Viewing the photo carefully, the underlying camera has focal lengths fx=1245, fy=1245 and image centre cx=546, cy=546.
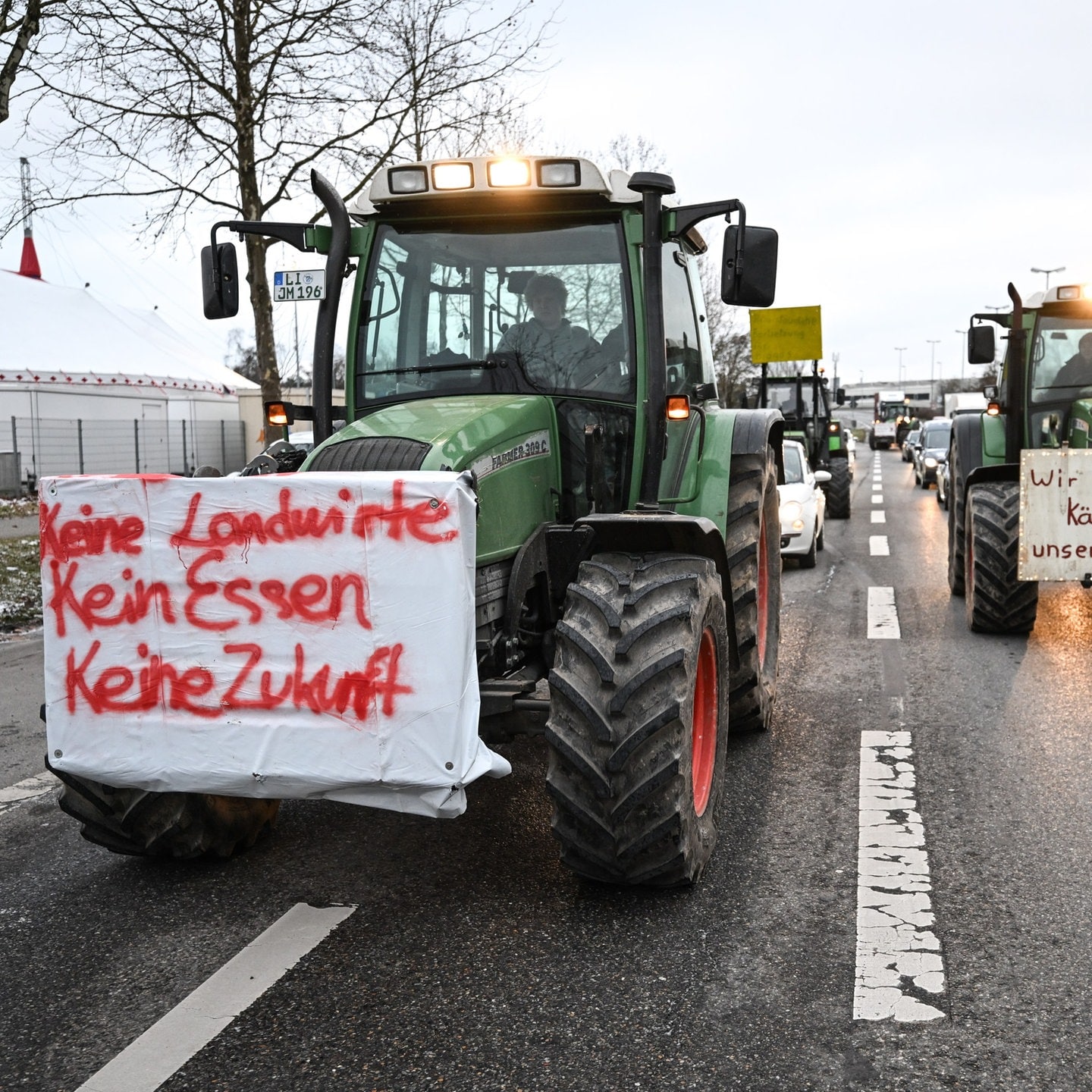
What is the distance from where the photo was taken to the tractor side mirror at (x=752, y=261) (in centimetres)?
506

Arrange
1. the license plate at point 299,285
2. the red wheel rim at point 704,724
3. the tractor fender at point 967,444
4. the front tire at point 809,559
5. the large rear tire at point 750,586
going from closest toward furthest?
1. the red wheel rim at point 704,724
2. the license plate at point 299,285
3. the large rear tire at point 750,586
4. the tractor fender at point 967,444
5. the front tire at point 809,559

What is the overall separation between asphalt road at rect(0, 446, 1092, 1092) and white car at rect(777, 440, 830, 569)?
7769 mm

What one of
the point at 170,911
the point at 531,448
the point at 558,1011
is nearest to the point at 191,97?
the point at 531,448

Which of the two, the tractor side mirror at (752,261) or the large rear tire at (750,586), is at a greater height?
the tractor side mirror at (752,261)

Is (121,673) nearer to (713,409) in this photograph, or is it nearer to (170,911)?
(170,911)

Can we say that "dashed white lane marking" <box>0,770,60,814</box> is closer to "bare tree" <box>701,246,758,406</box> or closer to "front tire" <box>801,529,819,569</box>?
"front tire" <box>801,529,819,569</box>

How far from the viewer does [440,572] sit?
3.76 metres

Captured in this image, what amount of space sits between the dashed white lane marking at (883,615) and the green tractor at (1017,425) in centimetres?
63

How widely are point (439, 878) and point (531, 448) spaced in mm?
1678

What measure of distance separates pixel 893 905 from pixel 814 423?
1961cm

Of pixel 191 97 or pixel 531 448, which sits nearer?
pixel 531 448

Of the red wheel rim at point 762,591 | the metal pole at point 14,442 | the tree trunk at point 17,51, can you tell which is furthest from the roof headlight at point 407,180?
the metal pole at point 14,442

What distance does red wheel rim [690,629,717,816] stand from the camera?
4.62m

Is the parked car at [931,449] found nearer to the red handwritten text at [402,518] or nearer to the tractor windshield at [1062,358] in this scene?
the tractor windshield at [1062,358]
